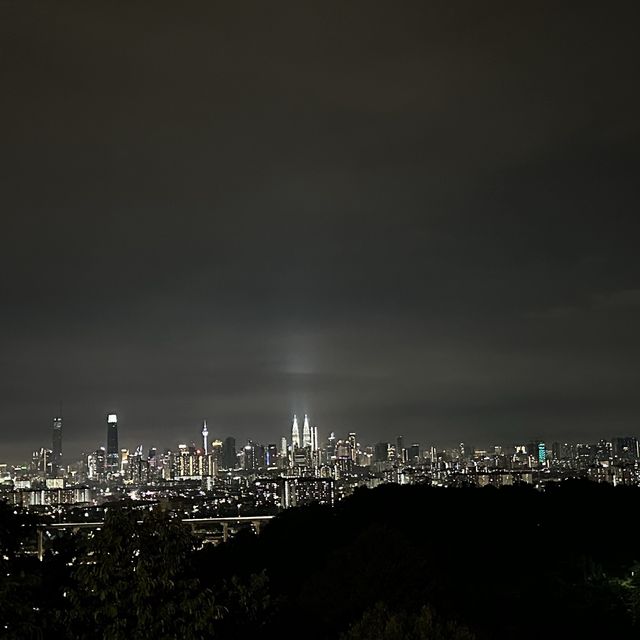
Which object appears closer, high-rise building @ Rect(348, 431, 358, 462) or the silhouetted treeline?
the silhouetted treeline

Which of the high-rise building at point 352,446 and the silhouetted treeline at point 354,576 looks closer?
Answer: the silhouetted treeline at point 354,576

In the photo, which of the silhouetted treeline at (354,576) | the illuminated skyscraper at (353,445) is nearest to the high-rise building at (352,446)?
the illuminated skyscraper at (353,445)

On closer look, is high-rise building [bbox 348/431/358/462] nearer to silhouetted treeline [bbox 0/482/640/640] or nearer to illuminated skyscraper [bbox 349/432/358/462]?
illuminated skyscraper [bbox 349/432/358/462]

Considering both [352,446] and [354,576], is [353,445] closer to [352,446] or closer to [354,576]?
[352,446]

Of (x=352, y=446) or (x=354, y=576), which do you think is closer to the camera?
(x=354, y=576)

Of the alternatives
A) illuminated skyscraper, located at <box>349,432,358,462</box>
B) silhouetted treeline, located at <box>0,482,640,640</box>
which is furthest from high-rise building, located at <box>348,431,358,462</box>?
silhouetted treeline, located at <box>0,482,640,640</box>

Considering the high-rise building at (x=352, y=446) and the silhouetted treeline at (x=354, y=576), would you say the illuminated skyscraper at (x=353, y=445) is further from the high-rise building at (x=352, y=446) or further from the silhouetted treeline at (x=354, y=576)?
the silhouetted treeline at (x=354, y=576)

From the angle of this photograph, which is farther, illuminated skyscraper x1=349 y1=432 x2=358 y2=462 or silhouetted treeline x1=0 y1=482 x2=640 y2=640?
illuminated skyscraper x1=349 y1=432 x2=358 y2=462

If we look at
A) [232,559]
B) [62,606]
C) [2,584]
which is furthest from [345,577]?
[232,559]

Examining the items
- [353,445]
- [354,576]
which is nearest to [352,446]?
[353,445]
